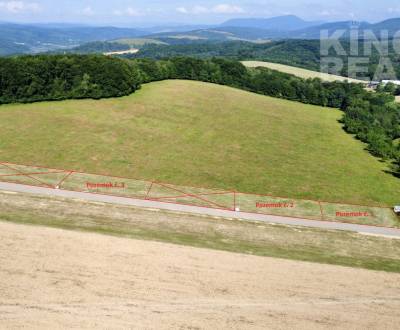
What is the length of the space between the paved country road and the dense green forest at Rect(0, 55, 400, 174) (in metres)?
20.4

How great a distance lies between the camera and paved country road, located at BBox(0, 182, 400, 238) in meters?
32.0

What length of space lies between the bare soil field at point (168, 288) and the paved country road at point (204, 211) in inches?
268

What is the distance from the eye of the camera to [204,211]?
32.8 metres

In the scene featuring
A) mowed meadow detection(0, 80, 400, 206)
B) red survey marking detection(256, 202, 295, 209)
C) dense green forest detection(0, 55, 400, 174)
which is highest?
dense green forest detection(0, 55, 400, 174)

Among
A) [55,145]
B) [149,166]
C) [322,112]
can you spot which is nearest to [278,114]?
[322,112]

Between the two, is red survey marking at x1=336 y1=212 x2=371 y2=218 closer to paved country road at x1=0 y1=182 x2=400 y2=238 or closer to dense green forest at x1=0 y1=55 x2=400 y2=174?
paved country road at x1=0 y1=182 x2=400 y2=238

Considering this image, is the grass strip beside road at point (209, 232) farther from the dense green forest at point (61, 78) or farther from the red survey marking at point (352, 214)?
the dense green forest at point (61, 78)

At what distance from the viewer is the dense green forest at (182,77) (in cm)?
6203

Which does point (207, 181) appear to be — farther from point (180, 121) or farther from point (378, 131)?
point (378, 131)

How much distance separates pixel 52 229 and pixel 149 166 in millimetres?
17463

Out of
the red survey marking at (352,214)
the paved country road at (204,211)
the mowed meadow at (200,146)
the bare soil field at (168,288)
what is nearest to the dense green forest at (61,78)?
the mowed meadow at (200,146)

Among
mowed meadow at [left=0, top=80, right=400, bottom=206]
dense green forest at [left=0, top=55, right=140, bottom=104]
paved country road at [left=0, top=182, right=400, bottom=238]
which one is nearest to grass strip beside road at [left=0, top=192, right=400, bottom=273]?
paved country road at [left=0, top=182, right=400, bottom=238]

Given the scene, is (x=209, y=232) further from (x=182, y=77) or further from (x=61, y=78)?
(x=182, y=77)

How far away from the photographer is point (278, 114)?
72375 mm
